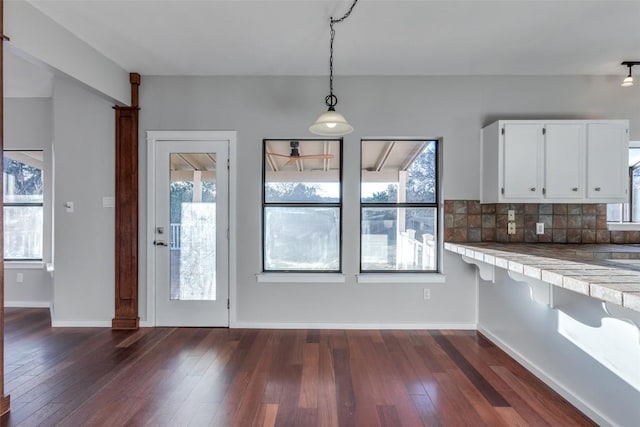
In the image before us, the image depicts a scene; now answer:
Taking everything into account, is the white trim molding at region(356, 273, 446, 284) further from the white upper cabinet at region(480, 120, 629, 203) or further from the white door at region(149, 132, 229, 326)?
the white door at region(149, 132, 229, 326)

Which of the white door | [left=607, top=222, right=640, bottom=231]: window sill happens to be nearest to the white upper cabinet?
[left=607, top=222, right=640, bottom=231]: window sill

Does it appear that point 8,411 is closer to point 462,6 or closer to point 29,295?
point 29,295

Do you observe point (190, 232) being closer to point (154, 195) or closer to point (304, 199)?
point (154, 195)

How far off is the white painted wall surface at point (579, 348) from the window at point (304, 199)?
5.63ft

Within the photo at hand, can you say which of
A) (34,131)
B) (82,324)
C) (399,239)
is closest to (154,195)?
(82,324)

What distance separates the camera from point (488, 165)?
11.0 feet

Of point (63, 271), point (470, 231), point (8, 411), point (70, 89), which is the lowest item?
point (8, 411)

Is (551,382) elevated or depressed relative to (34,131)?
depressed

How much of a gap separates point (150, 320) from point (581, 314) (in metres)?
3.74

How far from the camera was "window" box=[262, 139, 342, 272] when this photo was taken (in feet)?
11.7

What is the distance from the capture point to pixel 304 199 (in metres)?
3.57

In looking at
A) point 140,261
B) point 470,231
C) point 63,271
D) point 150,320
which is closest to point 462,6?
point 470,231

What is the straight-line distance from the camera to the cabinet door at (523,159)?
311cm

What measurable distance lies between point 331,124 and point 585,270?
1.77 metres
